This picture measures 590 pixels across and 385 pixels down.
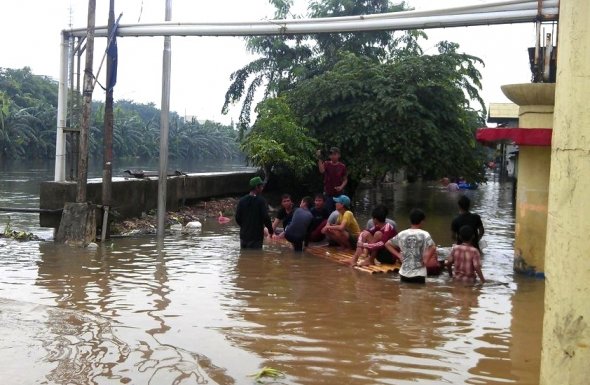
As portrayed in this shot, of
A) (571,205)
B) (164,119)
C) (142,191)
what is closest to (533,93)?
(164,119)

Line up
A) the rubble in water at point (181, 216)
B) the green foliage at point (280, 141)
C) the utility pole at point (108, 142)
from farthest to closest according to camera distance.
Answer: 1. the green foliage at point (280, 141)
2. the rubble in water at point (181, 216)
3. the utility pole at point (108, 142)

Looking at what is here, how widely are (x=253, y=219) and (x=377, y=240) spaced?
2578 millimetres

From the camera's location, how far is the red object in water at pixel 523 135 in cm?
941

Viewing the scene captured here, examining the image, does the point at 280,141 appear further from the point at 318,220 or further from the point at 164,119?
the point at 318,220

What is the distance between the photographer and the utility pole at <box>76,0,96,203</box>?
12.4 m

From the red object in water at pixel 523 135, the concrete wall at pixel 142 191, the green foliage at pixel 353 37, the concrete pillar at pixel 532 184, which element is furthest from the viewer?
the green foliage at pixel 353 37

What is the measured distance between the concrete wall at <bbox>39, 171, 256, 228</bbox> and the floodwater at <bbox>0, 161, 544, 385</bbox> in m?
2.18

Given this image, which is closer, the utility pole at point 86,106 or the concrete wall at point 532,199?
the concrete wall at point 532,199

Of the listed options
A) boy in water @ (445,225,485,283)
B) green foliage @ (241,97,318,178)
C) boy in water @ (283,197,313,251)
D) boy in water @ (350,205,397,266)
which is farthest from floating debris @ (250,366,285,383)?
green foliage @ (241,97,318,178)

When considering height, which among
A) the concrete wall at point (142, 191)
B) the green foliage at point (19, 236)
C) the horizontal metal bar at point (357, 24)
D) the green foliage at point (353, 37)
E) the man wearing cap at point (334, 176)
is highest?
the green foliage at point (353, 37)

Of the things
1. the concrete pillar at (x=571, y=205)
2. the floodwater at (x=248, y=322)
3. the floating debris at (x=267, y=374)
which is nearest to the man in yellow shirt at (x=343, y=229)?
the floodwater at (x=248, y=322)

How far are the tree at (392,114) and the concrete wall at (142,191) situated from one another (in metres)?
3.17

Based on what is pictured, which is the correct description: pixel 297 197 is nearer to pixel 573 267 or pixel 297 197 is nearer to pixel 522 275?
pixel 522 275

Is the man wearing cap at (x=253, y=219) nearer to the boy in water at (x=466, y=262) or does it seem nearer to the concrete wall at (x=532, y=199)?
the boy in water at (x=466, y=262)
